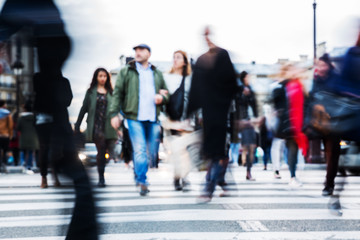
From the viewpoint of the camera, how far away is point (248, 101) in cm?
678

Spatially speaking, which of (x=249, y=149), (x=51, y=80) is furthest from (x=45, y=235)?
(x=249, y=149)

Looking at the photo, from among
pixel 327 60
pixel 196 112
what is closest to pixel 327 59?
pixel 327 60

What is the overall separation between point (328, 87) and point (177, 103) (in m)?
2.83

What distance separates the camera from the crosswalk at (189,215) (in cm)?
409

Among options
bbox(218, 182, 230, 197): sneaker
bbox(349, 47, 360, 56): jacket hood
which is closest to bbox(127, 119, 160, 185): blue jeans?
bbox(218, 182, 230, 197): sneaker

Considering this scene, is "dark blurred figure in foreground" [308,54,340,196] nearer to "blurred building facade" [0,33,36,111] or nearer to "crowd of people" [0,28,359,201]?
"crowd of people" [0,28,359,201]

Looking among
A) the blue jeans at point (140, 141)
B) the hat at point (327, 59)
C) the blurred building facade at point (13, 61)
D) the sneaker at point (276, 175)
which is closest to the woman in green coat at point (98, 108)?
the blue jeans at point (140, 141)

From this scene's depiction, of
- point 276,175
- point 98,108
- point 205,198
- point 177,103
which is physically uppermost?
point 177,103

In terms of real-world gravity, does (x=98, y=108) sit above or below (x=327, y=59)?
below

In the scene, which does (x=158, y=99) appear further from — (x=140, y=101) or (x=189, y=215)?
(x=189, y=215)

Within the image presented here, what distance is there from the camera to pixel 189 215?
16.6ft

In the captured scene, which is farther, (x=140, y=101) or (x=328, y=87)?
(x=140, y=101)

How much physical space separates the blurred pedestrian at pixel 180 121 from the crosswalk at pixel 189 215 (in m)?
0.42

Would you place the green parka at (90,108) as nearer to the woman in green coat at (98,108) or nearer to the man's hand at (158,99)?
the woman in green coat at (98,108)
